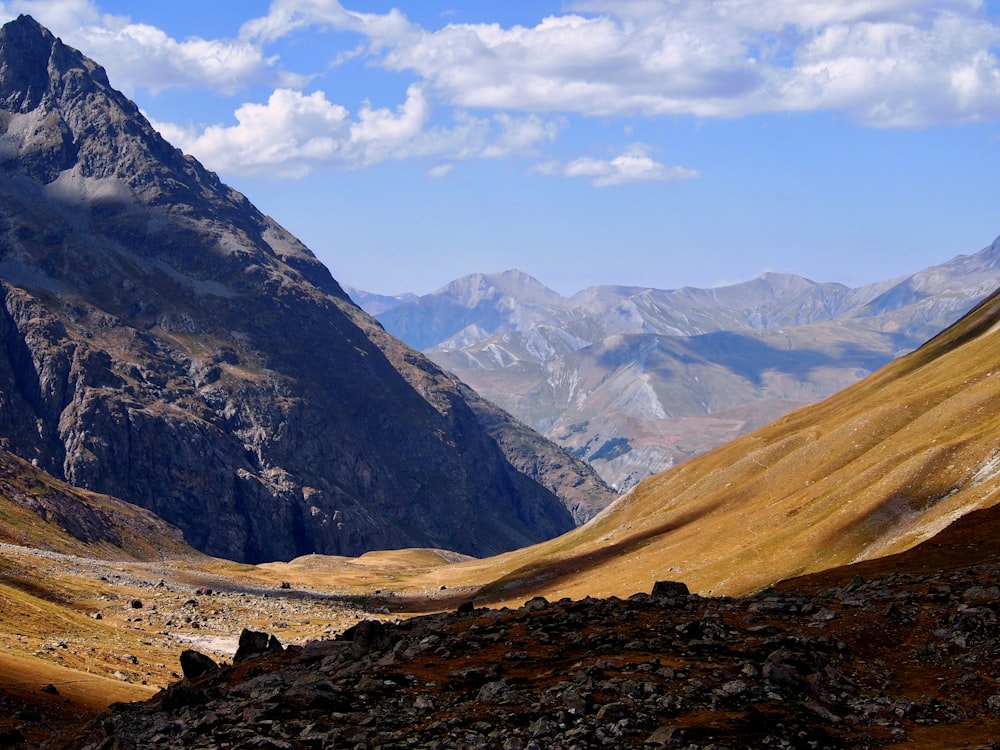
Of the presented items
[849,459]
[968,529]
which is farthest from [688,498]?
[968,529]

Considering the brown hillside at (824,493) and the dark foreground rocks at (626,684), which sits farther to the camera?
the brown hillside at (824,493)

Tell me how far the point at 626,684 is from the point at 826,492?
99318 mm

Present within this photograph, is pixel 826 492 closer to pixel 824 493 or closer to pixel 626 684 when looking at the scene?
pixel 824 493

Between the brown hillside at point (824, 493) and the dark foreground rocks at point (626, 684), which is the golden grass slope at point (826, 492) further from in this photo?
the dark foreground rocks at point (626, 684)

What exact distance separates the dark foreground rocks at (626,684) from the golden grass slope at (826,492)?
52984 millimetres

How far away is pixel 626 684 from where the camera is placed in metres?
34.5

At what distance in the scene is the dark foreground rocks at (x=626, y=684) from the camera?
3180cm

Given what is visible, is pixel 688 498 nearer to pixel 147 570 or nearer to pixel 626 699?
pixel 147 570

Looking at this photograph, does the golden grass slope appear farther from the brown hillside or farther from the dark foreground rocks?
the dark foreground rocks

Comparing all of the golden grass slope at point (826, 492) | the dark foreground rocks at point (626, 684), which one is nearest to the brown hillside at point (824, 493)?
the golden grass slope at point (826, 492)

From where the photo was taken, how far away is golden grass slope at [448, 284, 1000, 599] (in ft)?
337

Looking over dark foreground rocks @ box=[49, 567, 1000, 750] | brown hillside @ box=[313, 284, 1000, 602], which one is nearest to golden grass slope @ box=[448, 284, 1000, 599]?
brown hillside @ box=[313, 284, 1000, 602]

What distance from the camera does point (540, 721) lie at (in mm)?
31766

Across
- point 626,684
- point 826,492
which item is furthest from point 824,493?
point 626,684
